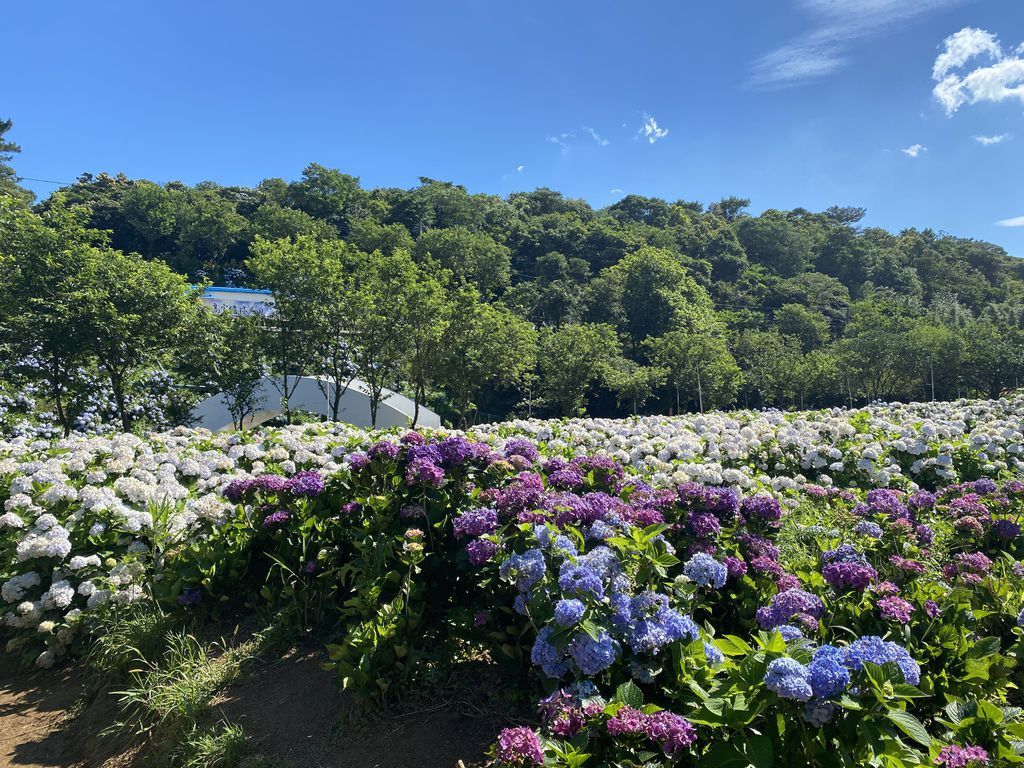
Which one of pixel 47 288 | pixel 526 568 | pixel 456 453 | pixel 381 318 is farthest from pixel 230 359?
pixel 526 568

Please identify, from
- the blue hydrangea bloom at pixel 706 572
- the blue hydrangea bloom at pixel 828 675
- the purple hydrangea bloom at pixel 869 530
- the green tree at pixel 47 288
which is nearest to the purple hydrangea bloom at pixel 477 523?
the blue hydrangea bloom at pixel 706 572

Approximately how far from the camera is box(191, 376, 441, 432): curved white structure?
16.4m

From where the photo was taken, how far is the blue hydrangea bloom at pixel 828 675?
4.94ft

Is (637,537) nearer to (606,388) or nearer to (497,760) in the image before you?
(497,760)

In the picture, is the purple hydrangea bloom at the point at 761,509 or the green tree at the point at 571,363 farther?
the green tree at the point at 571,363

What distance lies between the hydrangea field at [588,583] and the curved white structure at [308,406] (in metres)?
12.1

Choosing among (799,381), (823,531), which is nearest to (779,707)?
(823,531)

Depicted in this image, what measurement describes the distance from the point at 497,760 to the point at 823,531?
2.79 metres

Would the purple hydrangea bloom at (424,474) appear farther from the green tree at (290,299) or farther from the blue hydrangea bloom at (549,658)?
the green tree at (290,299)

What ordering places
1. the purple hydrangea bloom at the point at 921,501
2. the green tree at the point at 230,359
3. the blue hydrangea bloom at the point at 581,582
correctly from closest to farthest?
the blue hydrangea bloom at the point at 581,582
the purple hydrangea bloom at the point at 921,501
the green tree at the point at 230,359

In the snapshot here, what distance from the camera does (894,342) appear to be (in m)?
32.8

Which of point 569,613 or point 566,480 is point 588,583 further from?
point 566,480

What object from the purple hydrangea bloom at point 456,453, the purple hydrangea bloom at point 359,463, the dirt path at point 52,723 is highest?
the purple hydrangea bloom at point 456,453

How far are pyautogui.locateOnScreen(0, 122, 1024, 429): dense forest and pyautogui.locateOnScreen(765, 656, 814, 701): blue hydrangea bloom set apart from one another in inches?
484
